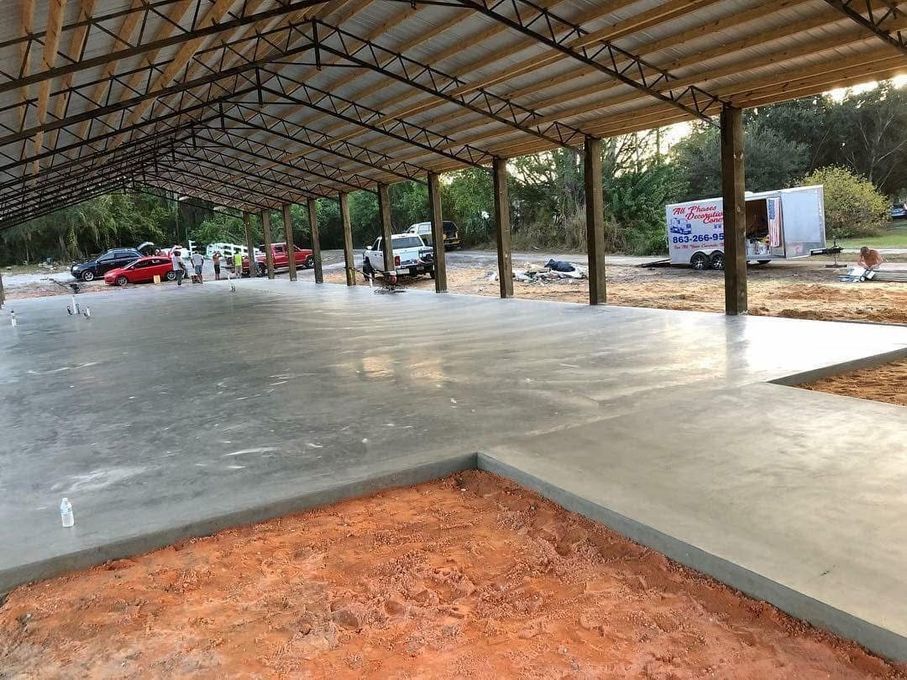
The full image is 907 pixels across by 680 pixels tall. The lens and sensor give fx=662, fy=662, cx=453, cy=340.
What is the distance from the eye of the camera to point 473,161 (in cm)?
1795

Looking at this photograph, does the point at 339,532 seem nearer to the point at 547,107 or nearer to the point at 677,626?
the point at 677,626

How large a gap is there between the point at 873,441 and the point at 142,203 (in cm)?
5849

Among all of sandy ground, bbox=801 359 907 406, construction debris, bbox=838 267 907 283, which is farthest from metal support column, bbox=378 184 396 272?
sandy ground, bbox=801 359 907 406

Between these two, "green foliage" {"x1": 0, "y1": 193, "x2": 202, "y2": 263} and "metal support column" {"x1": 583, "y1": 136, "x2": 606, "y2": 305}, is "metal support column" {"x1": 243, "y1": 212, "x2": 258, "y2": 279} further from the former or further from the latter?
"metal support column" {"x1": 583, "y1": 136, "x2": 606, "y2": 305}

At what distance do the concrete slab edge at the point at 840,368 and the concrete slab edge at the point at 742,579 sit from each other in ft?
11.8

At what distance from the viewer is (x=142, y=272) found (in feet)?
117

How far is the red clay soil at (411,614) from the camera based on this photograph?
2.64 m

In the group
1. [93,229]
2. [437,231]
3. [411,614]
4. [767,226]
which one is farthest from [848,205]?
[93,229]

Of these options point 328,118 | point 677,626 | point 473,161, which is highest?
point 328,118

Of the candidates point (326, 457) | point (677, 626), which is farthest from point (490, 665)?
point (326, 457)

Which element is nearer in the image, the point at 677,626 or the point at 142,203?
the point at 677,626

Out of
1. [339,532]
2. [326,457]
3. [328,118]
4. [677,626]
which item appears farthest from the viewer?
[328,118]

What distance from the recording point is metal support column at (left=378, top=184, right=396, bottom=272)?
23.9 meters

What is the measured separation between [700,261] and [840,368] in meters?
17.0
